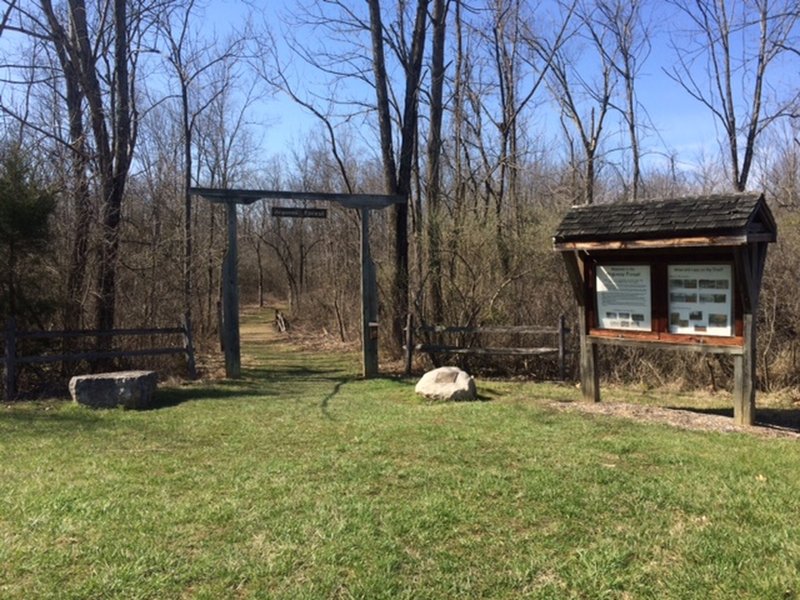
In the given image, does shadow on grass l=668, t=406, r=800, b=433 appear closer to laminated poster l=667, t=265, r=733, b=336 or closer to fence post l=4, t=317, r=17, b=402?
laminated poster l=667, t=265, r=733, b=336

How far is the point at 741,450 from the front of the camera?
6.15 metres

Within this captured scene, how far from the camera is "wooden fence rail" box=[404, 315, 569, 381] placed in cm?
1156

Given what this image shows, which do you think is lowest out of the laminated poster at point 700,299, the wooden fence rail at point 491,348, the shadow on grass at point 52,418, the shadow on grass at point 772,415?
the shadow on grass at point 772,415

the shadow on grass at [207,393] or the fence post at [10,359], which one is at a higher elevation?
the fence post at [10,359]

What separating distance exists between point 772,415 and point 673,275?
252 cm

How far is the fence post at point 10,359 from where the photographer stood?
9.70 m

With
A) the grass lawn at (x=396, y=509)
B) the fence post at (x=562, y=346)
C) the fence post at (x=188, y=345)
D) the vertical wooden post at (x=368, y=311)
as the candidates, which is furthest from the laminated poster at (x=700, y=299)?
the fence post at (x=188, y=345)

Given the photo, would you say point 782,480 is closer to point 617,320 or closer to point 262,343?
point 617,320

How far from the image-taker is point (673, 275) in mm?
7902

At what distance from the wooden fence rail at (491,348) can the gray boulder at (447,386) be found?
8.02ft

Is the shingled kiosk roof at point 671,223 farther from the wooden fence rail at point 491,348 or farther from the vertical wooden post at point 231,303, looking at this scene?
the vertical wooden post at point 231,303

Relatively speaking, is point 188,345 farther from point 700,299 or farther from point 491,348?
point 700,299

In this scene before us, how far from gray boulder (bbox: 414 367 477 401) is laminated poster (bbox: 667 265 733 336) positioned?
3.06m

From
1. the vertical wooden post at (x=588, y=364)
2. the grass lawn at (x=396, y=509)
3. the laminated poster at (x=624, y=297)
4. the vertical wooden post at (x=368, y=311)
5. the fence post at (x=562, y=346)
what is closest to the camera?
the grass lawn at (x=396, y=509)
